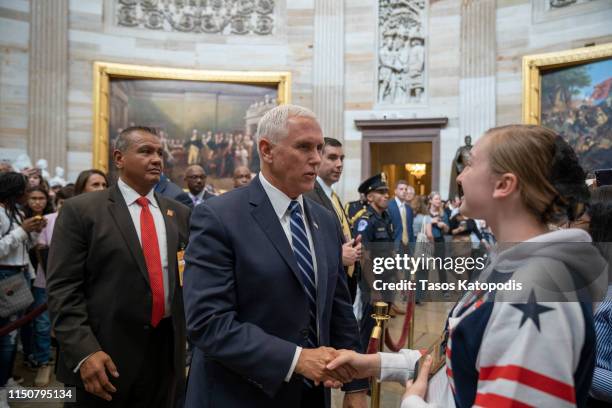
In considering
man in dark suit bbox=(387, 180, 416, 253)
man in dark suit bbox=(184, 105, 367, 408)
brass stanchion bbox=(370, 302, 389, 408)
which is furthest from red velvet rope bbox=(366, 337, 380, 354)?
man in dark suit bbox=(387, 180, 416, 253)

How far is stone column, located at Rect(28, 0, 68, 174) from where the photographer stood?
11.4 metres

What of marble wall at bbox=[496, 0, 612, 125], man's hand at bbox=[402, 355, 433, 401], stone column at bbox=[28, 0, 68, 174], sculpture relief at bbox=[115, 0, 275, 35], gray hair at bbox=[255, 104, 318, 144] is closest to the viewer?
man's hand at bbox=[402, 355, 433, 401]

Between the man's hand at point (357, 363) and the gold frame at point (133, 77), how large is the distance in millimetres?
11468

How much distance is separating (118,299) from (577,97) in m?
10.9

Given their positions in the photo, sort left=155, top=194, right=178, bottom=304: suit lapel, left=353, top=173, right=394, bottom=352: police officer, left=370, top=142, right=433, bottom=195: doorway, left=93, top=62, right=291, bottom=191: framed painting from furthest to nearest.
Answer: left=370, top=142, right=433, bottom=195: doorway
left=93, top=62, right=291, bottom=191: framed painting
left=353, top=173, right=394, bottom=352: police officer
left=155, top=194, right=178, bottom=304: suit lapel

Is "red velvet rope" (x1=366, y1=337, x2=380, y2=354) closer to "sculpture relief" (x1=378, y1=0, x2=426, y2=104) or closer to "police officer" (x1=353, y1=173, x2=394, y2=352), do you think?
"police officer" (x1=353, y1=173, x2=394, y2=352)

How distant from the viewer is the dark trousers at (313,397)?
1883 millimetres

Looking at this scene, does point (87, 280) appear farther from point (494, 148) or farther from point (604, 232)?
point (604, 232)

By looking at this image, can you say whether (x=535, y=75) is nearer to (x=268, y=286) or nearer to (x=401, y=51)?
(x=401, y=51)

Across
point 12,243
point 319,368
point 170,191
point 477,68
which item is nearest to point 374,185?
point 170,191

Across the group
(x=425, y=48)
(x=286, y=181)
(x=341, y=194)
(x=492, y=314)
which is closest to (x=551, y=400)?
(x=492, y=314)

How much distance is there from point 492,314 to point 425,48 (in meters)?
12.6

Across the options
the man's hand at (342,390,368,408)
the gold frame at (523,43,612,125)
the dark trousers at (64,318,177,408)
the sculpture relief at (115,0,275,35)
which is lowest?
the dark trousers at (64,318,177,408)

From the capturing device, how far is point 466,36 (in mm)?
11898
